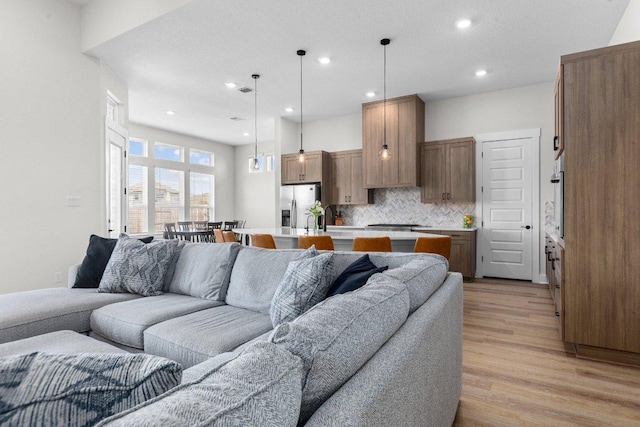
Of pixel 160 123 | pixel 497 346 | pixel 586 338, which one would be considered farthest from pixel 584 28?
pixel 160 123

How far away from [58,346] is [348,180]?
555 centimetres

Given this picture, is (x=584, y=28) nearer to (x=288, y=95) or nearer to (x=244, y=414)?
(x=288, y=95)

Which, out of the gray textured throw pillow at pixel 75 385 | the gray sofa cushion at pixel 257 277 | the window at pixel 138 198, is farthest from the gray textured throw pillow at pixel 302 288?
the window at pixel 138 198

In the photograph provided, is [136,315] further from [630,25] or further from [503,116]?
[503,116]

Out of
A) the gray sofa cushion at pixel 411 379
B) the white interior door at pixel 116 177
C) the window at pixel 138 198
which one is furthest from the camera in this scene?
the window at pixel 138 198

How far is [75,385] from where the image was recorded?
523 mm

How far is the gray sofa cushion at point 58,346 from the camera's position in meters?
1.59

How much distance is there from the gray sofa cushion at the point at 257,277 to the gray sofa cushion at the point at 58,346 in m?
0.82

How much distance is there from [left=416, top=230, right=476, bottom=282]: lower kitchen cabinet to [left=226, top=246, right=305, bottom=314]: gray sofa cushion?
3.88 m

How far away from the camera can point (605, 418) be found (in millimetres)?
1900

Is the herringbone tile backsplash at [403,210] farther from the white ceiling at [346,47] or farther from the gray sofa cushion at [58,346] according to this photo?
the gray sofa cushion at [58,346]

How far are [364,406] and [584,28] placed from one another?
479 centimetres

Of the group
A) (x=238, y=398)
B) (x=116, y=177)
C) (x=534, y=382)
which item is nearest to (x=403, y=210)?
(x=534, y=382)

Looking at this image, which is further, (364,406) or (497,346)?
(497,346)
